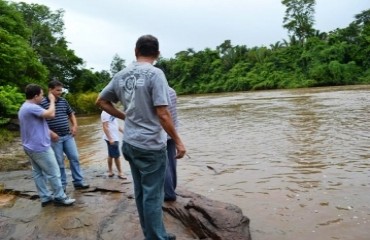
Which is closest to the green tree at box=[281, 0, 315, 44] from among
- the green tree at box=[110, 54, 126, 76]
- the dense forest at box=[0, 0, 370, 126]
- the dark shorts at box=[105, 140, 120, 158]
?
the dense forest at box=[0, 0, 370, 126]

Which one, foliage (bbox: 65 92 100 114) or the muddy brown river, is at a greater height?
foliage (bbox: 65 92 100 114)

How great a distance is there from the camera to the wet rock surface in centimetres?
446

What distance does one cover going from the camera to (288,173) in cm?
→ 798

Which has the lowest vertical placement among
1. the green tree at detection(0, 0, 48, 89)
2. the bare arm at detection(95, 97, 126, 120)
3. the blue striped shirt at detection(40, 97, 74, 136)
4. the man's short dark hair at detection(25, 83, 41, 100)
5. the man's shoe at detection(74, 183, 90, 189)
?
the man's shoe at detection(74, 183, 90, 189)

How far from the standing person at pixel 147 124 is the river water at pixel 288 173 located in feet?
6.87

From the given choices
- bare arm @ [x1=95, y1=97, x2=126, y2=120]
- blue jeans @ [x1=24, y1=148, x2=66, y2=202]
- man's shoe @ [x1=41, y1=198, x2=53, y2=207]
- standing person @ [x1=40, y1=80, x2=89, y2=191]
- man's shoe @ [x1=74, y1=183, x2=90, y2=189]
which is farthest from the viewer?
man's shoe @ [x1=74, y1=183, x2=90, y2=189]

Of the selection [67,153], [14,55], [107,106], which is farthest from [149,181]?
[14,55]

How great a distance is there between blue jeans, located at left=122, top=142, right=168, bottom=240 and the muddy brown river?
6.27 feet

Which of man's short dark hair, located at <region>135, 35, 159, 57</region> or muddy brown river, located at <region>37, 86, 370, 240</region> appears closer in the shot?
man's short dark hair, located at <region>135, 35, 159, 57</region>

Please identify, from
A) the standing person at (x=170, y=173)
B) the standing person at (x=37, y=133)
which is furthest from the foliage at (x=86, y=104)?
the standing person at (x=170, y=173)

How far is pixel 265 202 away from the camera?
6.27 m

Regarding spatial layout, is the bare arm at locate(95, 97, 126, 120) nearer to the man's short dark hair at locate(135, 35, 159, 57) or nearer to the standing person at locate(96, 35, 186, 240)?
the standing person at locate(96, 35, 186, 240)

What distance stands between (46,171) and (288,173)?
4.86m

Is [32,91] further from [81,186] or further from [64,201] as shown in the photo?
[81,186]
